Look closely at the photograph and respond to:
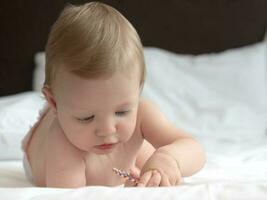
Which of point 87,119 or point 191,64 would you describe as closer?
point 87,119

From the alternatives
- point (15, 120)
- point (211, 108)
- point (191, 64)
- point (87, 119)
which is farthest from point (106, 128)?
point (191, 64)

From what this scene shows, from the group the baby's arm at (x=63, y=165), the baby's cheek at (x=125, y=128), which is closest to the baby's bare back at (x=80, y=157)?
the baby's arm at (x=63, y=165)

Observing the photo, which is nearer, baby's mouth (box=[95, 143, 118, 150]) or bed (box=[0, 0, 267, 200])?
baby's mouth (box=[95, 143, 118, 150])

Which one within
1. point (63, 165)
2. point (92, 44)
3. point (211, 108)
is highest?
point (92, 44)

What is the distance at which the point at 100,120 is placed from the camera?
1.01 m

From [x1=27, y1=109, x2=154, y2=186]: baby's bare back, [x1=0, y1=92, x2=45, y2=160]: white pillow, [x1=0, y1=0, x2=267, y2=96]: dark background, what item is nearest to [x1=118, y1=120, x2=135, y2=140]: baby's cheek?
[x1=27, y1=109, x2=154, y2=186]: baby's bare back

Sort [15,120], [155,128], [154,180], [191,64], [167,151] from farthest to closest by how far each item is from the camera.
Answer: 1. [191,64]
2. [15,120]
3. [155,128]
4. [167,151]
5. [154,180]

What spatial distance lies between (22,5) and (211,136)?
0.92 meters

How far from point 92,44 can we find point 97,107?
0.37 feet

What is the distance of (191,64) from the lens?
2191 mm

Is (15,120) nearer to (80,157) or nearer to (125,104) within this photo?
(80,157)

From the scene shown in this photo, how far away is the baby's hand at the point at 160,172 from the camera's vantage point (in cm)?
95

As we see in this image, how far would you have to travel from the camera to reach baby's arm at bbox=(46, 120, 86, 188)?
1.11 meters

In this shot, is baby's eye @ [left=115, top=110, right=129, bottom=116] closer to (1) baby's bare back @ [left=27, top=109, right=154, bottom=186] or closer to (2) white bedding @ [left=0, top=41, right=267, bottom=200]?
(1) baby's bare back @ [left=27, top=109, right=154, bottom=186]
